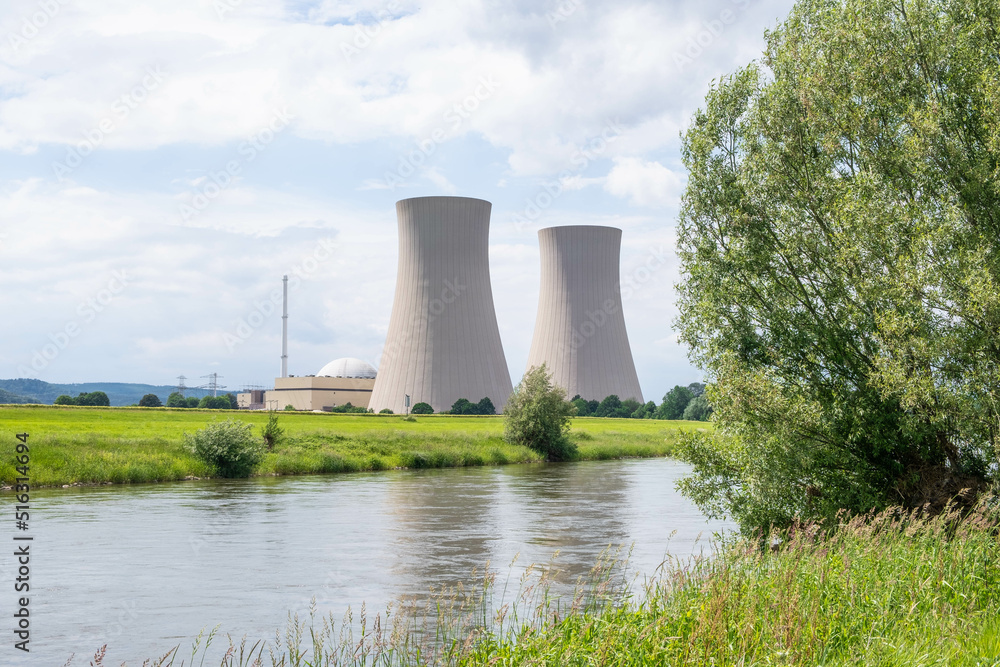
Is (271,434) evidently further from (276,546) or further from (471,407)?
(471,407)

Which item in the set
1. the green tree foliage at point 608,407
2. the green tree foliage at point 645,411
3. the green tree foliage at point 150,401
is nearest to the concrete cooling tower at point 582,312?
the green tree foliage at point 608,407

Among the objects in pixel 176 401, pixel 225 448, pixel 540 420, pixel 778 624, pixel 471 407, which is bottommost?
pixel 225 448

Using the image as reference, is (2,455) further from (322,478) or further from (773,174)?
(773,174)

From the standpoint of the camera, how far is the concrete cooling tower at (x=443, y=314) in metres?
43.3

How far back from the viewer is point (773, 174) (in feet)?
33.7

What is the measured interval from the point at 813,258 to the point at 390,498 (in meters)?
11.9

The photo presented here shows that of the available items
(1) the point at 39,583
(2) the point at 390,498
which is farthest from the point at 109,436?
(1) the point at 39,583

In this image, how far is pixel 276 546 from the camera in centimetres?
1271

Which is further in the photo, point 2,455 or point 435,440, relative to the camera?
point 435,440

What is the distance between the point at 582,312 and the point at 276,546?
128 feet

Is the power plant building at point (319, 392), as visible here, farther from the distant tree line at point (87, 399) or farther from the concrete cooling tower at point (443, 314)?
the concrete cooling tower at point (443, 314)

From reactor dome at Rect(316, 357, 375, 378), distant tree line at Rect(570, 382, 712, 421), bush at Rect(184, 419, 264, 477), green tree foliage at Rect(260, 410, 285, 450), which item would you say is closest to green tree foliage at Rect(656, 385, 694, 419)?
distant tree line at Rect(570, 382, 712, 421)

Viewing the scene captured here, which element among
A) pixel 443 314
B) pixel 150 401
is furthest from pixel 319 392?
pixel 443 314

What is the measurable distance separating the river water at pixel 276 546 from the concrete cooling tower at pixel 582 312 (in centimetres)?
2850
